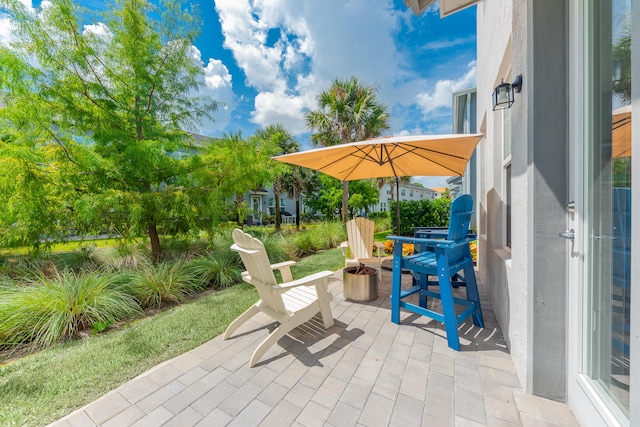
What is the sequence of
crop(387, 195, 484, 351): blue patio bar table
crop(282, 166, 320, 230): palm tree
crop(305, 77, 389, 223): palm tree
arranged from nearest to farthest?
crop(387, 195, 484, 351): blue patio bar table → crop(305, 77, 389, 223): palm tree → crop(282, 166, 320, 230): palm tree

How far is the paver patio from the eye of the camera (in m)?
1.57

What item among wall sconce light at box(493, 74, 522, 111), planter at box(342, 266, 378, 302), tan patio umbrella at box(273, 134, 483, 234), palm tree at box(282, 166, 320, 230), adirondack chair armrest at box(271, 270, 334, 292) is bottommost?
planter at box(342, 266, 378, 302)

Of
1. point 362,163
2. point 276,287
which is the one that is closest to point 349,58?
point 362,163

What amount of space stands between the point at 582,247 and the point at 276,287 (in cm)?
208

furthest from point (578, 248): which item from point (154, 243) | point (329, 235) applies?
point (329, 235)

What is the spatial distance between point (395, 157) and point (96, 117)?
17.4ft

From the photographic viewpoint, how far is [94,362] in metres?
2.21

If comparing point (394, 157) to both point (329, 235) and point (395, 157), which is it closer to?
point (395, 157)

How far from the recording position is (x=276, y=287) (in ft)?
7.07

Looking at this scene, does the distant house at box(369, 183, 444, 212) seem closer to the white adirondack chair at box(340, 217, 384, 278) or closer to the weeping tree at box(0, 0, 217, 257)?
the white adirondack chair at box(340, 217, 384, 278)

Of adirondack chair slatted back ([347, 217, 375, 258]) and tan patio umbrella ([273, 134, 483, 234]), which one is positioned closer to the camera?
tan patio umbrella ([273, 134, 483, 234])

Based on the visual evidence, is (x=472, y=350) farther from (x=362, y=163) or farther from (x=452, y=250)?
(x=362, y=163)

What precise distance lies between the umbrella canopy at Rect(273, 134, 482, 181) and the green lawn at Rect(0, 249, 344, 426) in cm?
249

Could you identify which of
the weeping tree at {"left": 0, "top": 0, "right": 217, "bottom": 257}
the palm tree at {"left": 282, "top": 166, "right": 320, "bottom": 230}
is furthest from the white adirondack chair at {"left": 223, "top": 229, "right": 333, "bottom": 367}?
the palm tree at {"left": 282, "top": 166, "right": 320, "bottom": 230}
